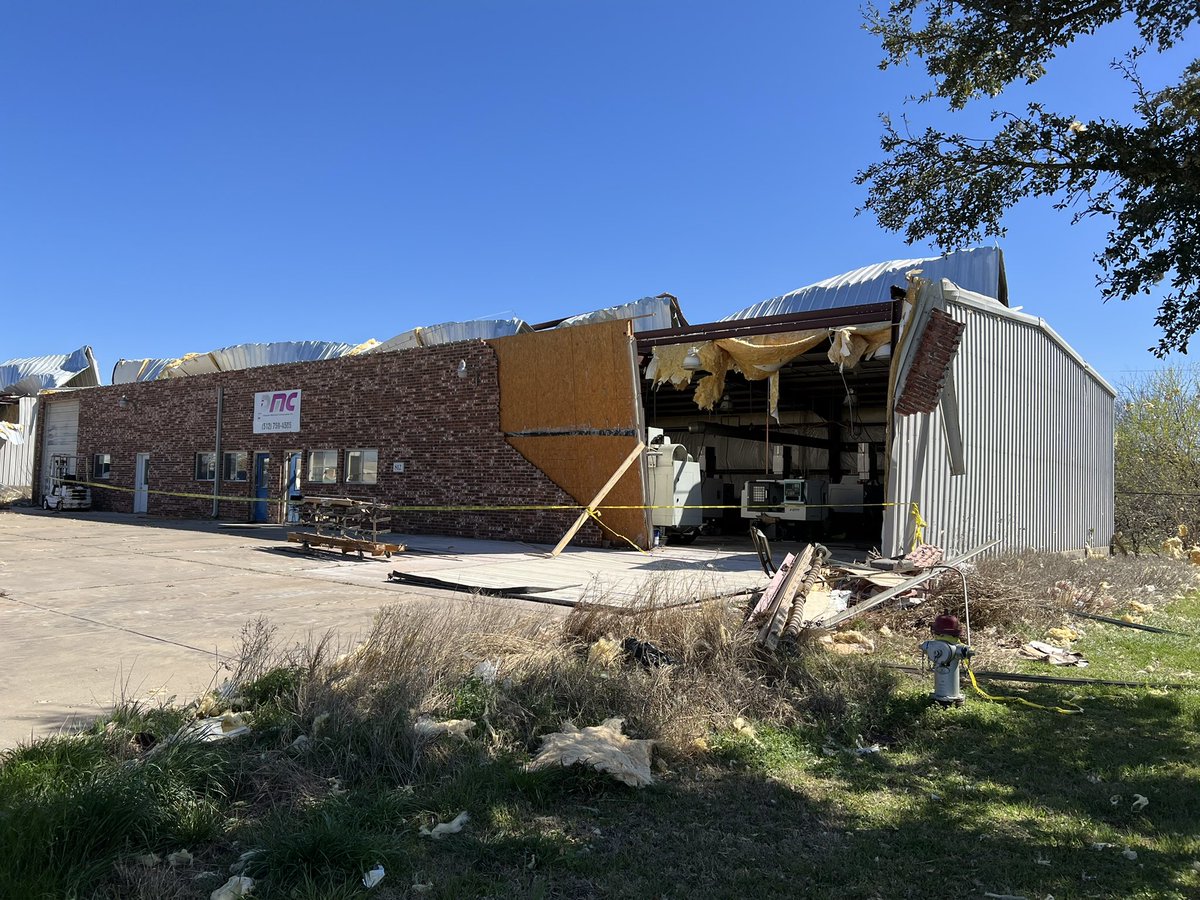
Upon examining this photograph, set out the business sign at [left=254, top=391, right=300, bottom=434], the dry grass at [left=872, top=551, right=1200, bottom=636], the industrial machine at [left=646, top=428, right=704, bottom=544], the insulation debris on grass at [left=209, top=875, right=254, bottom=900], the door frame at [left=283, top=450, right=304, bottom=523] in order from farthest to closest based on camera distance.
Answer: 1. the business sign at [left=254, top=391, right=300, bottom=434]
2. the door frame at [left=283, top=450, right=304, bottom=523]
3. the industrial machine at [left=646, top=428, right=704, bottom=544]
4. the dry grass at [left=872, top=551, right=1200, bottom=636]
5. the insulation debris on grass at [left=209, top=875, right=254, bottom=900]

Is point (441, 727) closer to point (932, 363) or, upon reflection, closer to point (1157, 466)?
point (932, 363)

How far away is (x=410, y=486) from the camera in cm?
2064

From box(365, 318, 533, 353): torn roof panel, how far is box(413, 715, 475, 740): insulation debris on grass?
15.3 meters

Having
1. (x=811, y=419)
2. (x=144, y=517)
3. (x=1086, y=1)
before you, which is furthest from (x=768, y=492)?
(x=144, y=517)

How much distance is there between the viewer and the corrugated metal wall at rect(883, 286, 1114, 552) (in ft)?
43.3

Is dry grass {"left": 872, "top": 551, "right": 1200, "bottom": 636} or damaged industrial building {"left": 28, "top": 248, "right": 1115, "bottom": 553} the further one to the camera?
damaged industrial building {"left": 28, "top": 248, "right": 1115, "bottom": 553}

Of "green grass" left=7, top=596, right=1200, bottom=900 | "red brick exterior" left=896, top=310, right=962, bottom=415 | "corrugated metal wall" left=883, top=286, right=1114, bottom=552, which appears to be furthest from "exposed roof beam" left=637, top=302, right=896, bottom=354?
"green grass" left=7, top=596, right=1200, bottom=900

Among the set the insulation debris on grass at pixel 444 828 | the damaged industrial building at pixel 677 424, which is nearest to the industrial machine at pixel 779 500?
the damaged industrial building at pixel 677 424

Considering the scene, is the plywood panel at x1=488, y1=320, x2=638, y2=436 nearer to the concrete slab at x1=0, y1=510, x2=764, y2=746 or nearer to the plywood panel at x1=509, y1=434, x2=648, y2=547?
the plywood panel at x1=509, y1=434, x2=648, y2=547

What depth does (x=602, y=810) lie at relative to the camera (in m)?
3.97

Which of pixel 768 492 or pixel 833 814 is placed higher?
pixel 768 492

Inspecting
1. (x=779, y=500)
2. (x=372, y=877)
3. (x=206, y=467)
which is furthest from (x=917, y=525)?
(x=206, y=467)

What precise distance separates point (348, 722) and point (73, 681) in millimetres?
2575

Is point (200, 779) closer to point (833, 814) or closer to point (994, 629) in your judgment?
point (833, 814)
